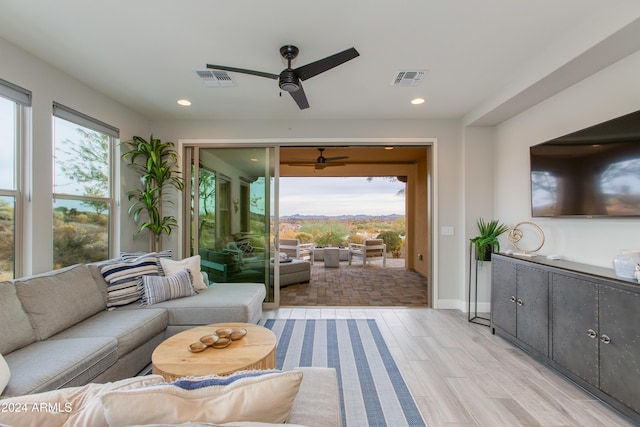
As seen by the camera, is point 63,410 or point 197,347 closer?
point 63,410

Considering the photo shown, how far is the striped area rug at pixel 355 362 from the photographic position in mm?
1926

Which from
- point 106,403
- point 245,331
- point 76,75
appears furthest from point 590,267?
point 76,75

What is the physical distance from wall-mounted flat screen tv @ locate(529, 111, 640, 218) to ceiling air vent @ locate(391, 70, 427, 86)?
136 centimetres

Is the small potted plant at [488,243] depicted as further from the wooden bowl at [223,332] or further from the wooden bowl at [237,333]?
the wooden bowl at [223,332]

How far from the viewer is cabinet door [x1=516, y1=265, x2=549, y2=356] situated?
250 centimetres

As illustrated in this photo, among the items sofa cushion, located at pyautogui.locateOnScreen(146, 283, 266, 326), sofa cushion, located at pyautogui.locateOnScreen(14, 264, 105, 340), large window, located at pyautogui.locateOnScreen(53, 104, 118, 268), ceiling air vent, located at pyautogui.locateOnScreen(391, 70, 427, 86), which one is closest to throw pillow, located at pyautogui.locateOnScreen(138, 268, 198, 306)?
sofa cushion, located at pyautogui.locateOnScreen(146, 283, 266, 326)

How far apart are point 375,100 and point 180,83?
2143 millimetres

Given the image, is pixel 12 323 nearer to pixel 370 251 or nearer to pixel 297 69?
pixel 297 69

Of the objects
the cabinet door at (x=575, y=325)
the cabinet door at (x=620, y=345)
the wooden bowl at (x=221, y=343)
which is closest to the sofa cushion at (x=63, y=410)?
the wooden bowl at (x=221, y=343)

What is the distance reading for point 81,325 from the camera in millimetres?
2266

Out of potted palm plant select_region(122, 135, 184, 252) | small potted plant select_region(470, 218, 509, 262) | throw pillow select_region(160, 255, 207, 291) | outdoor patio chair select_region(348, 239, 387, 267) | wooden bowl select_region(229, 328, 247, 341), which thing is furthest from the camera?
outdoor patio chair select_region(348, 239, 387, 267)

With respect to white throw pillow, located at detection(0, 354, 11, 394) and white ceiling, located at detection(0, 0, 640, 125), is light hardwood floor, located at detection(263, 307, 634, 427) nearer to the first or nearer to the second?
white throw pillow, located at detection(0, 354, 11, 394)

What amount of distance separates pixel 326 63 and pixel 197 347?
2111mm

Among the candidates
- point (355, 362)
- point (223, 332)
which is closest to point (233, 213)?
point (223, 332)
